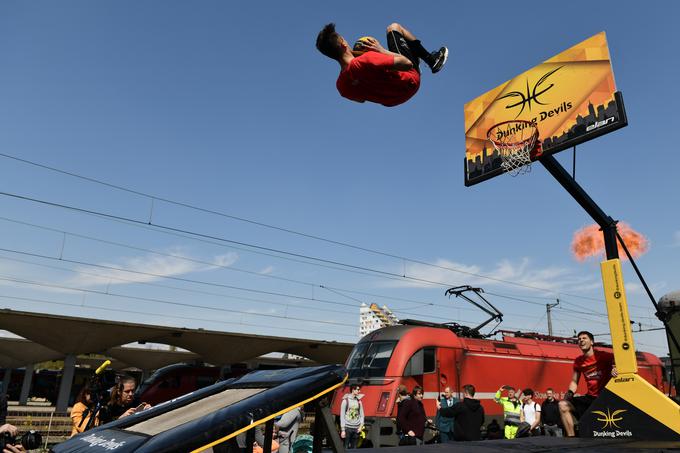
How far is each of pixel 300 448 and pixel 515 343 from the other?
12.0 m

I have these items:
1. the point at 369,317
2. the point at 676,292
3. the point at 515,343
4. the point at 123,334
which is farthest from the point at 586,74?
the point at 369,317

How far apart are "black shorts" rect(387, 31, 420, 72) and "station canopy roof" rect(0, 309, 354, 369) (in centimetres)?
2026

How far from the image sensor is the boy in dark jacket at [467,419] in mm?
7531

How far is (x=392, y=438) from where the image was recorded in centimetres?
1047

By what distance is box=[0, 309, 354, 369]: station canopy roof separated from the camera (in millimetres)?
20031

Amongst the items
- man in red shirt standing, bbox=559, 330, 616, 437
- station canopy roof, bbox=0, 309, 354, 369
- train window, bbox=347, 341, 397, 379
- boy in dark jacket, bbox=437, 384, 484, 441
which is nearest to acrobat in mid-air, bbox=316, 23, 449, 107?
man in red shirt standing, bbox=559, 330, 616, 437

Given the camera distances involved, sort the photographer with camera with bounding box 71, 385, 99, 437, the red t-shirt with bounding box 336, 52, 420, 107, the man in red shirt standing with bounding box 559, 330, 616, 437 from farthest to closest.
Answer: the man in red shirt standing with bounding box 559, 330, 616, 437 → the photographer with camera with bounding box 71, 385, 99, 437 → the red t-shirt with bounding box 336, 52, 420, 107

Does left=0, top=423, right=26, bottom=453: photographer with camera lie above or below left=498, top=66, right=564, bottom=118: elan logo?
below

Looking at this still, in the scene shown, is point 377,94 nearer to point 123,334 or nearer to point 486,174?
point 486,174

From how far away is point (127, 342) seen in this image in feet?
74.8

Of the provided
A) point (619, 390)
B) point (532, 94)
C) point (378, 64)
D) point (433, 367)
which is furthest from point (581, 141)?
point (433, 367)

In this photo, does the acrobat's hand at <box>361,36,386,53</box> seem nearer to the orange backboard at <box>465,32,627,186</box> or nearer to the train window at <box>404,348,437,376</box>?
the orange backboard at <box>465,32,627,186</box>

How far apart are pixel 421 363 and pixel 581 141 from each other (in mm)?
7091

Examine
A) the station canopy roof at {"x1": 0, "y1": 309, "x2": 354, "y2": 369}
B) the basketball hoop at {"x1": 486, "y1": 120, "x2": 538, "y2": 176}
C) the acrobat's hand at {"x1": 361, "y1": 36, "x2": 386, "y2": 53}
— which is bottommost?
the station canopy roof at {"x1": 0, "y1": 309, "x2": 354, "y2": 369}
